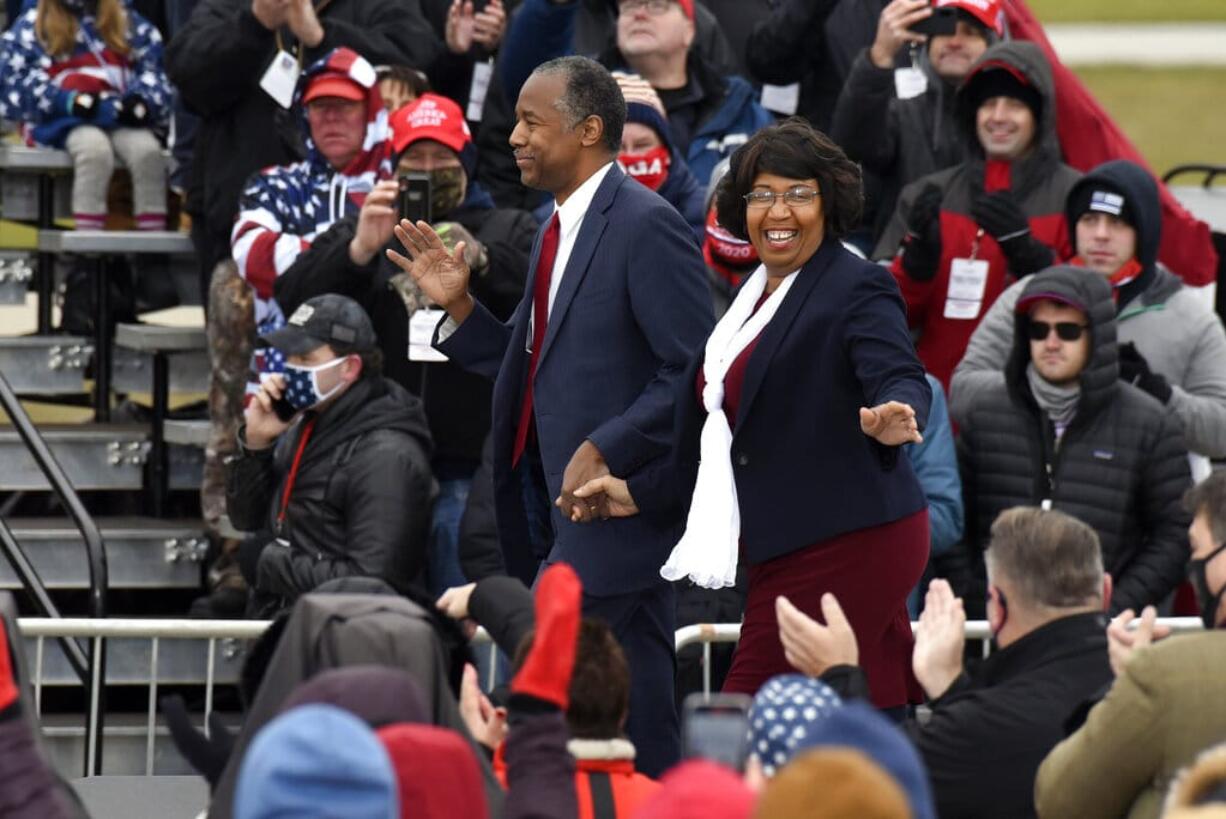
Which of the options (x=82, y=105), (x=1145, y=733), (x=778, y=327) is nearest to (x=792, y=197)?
(x=778, y=327)

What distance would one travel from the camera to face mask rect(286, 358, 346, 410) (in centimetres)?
765

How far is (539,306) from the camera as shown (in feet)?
20.5

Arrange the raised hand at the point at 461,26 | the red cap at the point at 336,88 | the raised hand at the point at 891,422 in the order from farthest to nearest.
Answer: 1. the raised hand at the point at 461,26
2. the red cap at the point at 336,88
3. the raised hand at the point at 891,422

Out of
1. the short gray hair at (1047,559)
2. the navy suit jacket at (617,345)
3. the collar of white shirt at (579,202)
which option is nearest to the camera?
the short gray hair at (1047,559)

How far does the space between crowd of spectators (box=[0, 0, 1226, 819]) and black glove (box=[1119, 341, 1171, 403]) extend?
1 centimetres

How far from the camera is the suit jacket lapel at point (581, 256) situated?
6.13 m

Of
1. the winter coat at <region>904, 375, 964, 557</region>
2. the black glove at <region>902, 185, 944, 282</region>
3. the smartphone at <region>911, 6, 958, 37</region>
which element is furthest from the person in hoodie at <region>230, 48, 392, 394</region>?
the winter coat at <region>904, 375, 964, 557</region>

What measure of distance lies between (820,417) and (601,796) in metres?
1.25

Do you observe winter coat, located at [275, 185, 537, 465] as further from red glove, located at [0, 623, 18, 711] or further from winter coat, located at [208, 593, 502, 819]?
red glove, located at [0, 623, 18, 711]

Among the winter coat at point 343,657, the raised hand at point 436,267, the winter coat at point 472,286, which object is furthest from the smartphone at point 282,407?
the winter coat at point 343,657

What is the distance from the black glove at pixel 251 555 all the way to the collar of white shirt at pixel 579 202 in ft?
6.21

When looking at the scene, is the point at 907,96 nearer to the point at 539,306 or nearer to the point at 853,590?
the point at 539,306

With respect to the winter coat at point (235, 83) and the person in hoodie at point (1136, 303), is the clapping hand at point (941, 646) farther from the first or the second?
the winter coat at point (235, 83)

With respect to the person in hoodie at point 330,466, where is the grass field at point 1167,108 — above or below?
above
